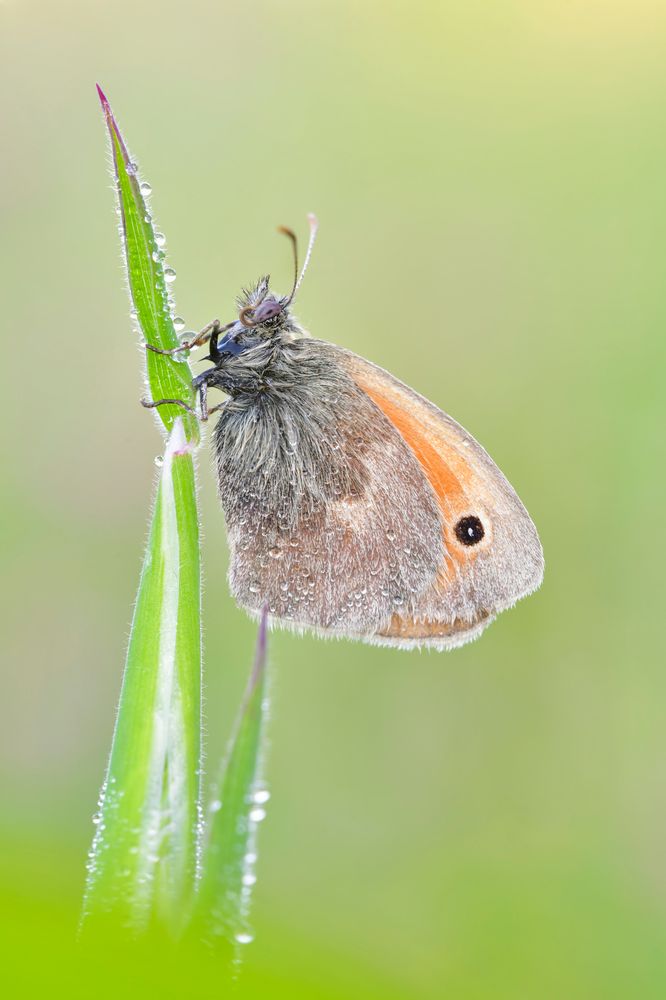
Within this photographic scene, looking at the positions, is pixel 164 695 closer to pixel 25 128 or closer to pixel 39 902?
pixel 39 902

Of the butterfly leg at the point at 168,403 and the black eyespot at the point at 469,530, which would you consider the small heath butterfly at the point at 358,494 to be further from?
the butterfly leg at the point at 168,403

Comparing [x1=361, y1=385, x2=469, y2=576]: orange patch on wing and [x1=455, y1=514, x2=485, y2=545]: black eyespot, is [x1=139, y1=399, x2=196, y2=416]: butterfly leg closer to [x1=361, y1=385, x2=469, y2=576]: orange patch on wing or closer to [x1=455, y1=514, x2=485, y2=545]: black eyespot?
[x1=361, y1=385, x2=469, y2=576]: orange patch on wing

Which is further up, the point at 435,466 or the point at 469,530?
the point at 435,466

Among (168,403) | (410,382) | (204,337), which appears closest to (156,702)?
(168,403)

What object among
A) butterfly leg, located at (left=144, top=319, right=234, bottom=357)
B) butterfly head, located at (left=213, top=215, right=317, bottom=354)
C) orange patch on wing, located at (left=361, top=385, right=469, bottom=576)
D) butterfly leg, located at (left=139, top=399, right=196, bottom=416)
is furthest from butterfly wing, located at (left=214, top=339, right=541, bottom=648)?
butterfly leg, located at (left=139, top=399, right=196, bottom=416)

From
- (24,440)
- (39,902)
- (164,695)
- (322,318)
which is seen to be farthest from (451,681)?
(39,902)

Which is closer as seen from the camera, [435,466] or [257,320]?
[257,320]

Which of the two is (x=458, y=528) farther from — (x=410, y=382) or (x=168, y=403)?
(x=410, y=382)

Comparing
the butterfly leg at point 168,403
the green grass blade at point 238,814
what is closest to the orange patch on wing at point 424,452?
the butterfly leg at point 168,403
